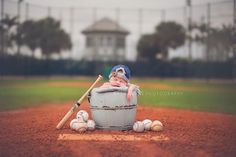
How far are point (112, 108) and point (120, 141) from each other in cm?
102

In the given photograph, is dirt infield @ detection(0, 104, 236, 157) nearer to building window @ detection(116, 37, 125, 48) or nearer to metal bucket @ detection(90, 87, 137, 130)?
metal bucket @ detection(90, 87, 137, 130)

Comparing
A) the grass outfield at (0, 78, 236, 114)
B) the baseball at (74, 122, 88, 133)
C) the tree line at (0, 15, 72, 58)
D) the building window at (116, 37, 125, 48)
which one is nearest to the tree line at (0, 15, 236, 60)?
the tree line at (0, 15, 72, 58)

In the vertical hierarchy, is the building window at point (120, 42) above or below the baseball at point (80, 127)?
above

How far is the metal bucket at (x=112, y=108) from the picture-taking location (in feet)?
23.6

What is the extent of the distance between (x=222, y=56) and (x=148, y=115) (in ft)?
85.0

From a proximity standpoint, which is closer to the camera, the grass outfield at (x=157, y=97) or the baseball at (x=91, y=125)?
the baseball at (x=91, y=125)

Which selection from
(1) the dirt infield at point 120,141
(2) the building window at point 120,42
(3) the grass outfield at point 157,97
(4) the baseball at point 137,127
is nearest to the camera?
(1) the dirt infield at point 120,141

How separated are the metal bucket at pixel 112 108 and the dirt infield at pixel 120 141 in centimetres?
21

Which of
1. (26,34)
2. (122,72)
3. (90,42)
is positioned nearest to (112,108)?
(122,72)

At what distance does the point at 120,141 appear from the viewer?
630 cm

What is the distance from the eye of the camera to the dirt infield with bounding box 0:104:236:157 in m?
5.52

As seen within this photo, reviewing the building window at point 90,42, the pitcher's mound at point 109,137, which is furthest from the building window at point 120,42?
the pitcher's mound at point 109,137

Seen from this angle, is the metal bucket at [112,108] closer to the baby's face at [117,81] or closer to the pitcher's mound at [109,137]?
the baby's face at [117,81]

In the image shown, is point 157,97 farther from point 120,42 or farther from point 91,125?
point 120,42
